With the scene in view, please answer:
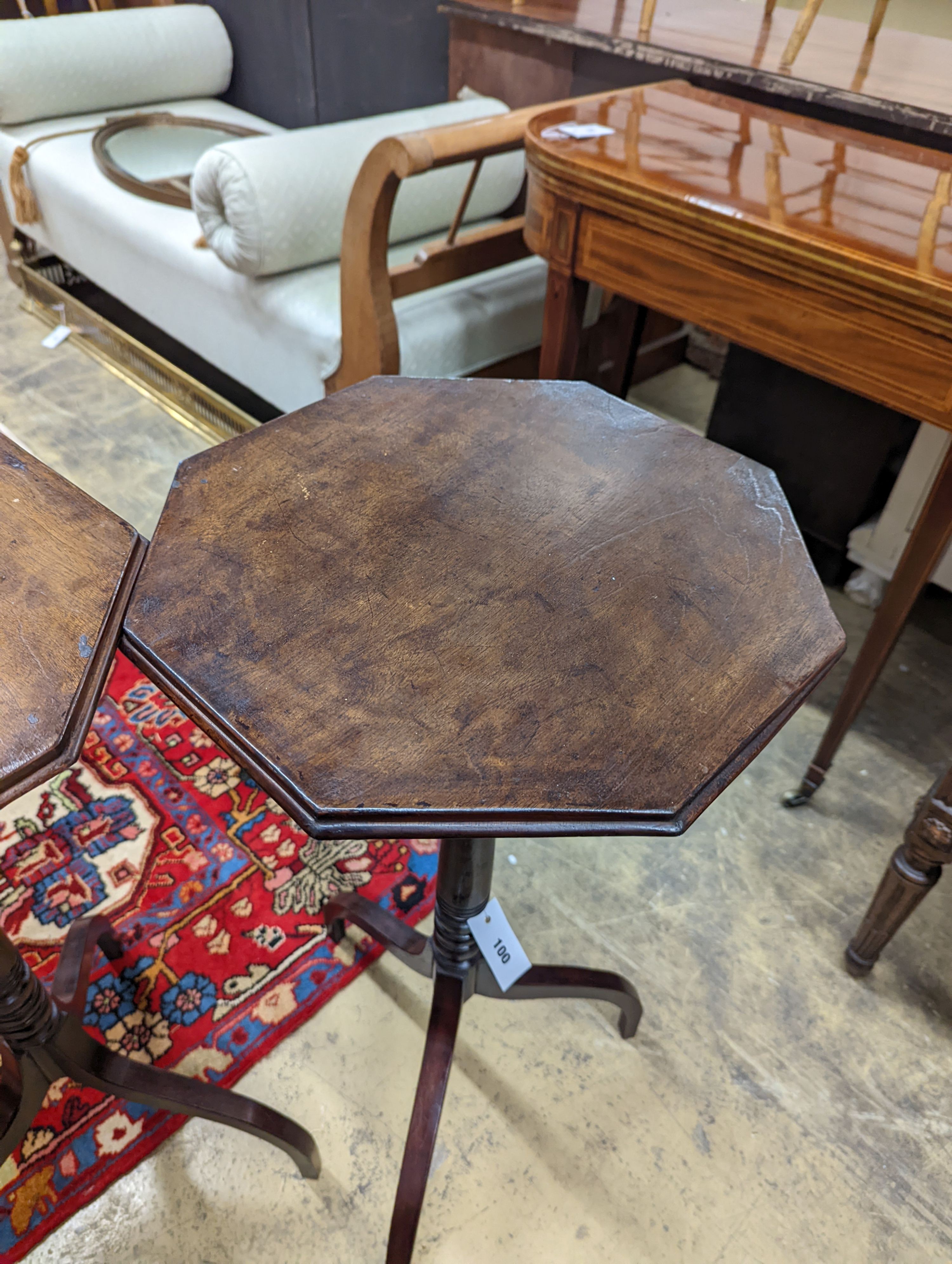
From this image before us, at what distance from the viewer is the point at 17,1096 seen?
98cm

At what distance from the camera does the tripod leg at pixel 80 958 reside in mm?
1089

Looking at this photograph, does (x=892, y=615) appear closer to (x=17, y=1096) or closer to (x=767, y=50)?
(x=767, y=50)

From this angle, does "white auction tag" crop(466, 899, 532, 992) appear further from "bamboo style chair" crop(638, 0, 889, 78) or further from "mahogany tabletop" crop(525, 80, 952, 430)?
"bamboo style chair" crop(638, 0, 889, 78)

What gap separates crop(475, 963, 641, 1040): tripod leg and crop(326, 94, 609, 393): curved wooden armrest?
3.32 feet

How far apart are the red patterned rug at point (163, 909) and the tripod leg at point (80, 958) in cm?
5

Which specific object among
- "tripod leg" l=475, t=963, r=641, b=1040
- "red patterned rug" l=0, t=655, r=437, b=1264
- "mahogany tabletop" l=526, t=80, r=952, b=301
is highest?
"mahogany tabletop" l=526, t=80, r=952, b=301

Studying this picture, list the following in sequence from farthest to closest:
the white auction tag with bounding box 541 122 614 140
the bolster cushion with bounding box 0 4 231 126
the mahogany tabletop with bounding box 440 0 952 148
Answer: the bolster cushion with bounding box 0 4 231 126
the mahogany tabletop with bounding box 440 0 952 148
the white auction tag with bounding box 541 122 614 140

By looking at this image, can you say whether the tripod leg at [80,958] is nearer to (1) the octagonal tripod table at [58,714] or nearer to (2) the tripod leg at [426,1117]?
(1) the octagonal tripod table at [58,714]

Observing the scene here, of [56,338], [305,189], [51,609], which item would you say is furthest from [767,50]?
[56,338]

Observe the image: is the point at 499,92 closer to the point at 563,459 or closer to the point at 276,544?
the point at 563,459

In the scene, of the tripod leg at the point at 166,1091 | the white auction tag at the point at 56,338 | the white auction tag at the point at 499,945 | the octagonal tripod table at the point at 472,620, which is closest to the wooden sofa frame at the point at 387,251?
the octagonal tripod table at the point at 472,620

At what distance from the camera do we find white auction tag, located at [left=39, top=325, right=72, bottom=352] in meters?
2.71

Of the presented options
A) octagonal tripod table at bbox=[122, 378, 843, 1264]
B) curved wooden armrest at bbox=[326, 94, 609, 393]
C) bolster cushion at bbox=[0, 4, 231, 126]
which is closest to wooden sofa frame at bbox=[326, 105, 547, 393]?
curved wooden armrest at bbox=[326, 94, 609, 393]

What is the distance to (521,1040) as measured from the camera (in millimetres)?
1209
